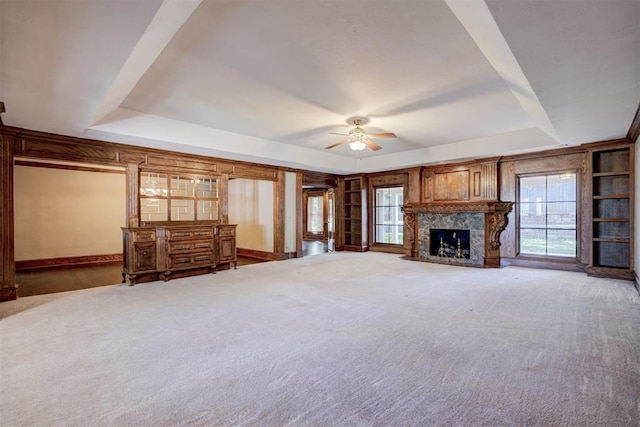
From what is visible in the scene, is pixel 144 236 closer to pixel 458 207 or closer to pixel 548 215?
pixel 458 207

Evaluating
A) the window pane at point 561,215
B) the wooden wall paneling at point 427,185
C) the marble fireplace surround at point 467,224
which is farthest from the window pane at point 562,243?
the wooden wall paneling at point 427,185

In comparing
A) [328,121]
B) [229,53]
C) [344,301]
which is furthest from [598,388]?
[328,121]

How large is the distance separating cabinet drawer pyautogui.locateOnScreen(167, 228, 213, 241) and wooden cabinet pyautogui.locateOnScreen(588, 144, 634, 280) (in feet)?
22.5

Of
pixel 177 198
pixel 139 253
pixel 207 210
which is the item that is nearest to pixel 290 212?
pixel 207 210

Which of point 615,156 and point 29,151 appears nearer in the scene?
point 29,151

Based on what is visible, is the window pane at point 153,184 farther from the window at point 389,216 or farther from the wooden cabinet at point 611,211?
the wooden cabinet at point 611,211

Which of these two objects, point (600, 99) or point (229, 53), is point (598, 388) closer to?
point (600, 99)

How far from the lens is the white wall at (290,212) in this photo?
25.1 ft

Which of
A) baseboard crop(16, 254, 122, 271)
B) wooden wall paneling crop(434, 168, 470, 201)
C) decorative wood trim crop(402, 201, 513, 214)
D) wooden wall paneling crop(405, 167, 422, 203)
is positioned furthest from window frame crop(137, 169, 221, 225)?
wooden wall paneling crop(434, 168, 470, 201)

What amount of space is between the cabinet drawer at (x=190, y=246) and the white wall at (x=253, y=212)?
216 centimetres

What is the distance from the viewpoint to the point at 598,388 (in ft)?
6.25

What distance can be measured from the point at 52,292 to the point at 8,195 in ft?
4.78

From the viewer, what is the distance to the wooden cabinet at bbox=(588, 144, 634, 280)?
5.08 metres

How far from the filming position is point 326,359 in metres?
2.28
